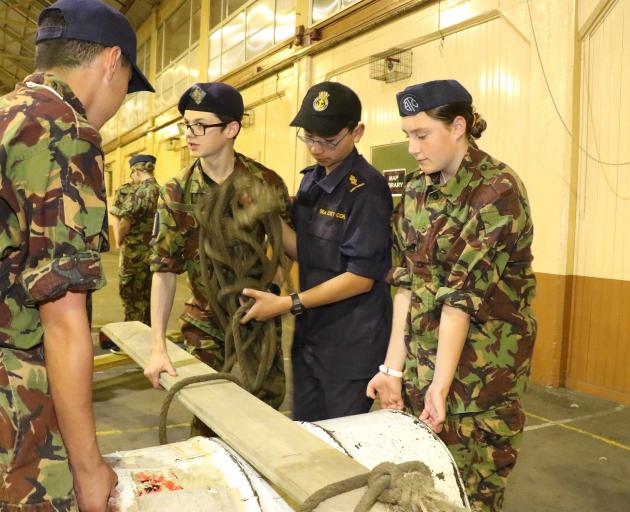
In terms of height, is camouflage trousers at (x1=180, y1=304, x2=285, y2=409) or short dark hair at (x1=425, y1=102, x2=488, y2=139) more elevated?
short dark hair at (x1=425, y1=102, x2=488, y2=139)

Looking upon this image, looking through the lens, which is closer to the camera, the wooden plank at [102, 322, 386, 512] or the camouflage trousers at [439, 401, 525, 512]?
the wooden plank at [102, 322, 386, 512]

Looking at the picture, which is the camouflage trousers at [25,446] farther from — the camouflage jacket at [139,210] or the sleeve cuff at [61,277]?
the camouflage jacket at [139,210]

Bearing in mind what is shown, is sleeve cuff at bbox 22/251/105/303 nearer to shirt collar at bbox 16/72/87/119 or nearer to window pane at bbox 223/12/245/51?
shirt collar at bbox 16/72/87/119

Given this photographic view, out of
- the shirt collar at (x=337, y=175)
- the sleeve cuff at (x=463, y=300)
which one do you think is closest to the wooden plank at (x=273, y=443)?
the sleeve cuff at (x=463, y=300)

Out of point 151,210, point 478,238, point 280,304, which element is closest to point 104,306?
point 151,210

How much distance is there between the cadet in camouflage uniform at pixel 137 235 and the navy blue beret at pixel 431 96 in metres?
4.54

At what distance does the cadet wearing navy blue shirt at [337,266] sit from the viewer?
2188 millimetres

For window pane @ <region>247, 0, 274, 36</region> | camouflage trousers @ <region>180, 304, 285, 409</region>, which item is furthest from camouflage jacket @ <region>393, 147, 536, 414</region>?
window pane @ <region>247, 0, 274, 36</region>

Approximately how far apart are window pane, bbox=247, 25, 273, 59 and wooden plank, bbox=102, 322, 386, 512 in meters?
9.10

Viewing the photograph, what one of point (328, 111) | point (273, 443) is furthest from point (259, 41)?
point (273, 443)

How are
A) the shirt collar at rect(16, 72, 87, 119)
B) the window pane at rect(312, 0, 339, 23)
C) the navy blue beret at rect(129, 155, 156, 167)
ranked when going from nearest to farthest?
1. the shirt collar at rect(16, 72, 87, 119)
2. the navy blue beret at rect(129, 155, 156, 167)
3. the window pane at rect(312, 0, 339, 23)

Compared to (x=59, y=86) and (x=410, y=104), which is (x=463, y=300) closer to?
(x=410, y=104)

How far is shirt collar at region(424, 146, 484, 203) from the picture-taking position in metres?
1.77

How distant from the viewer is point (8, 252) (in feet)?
3.29
